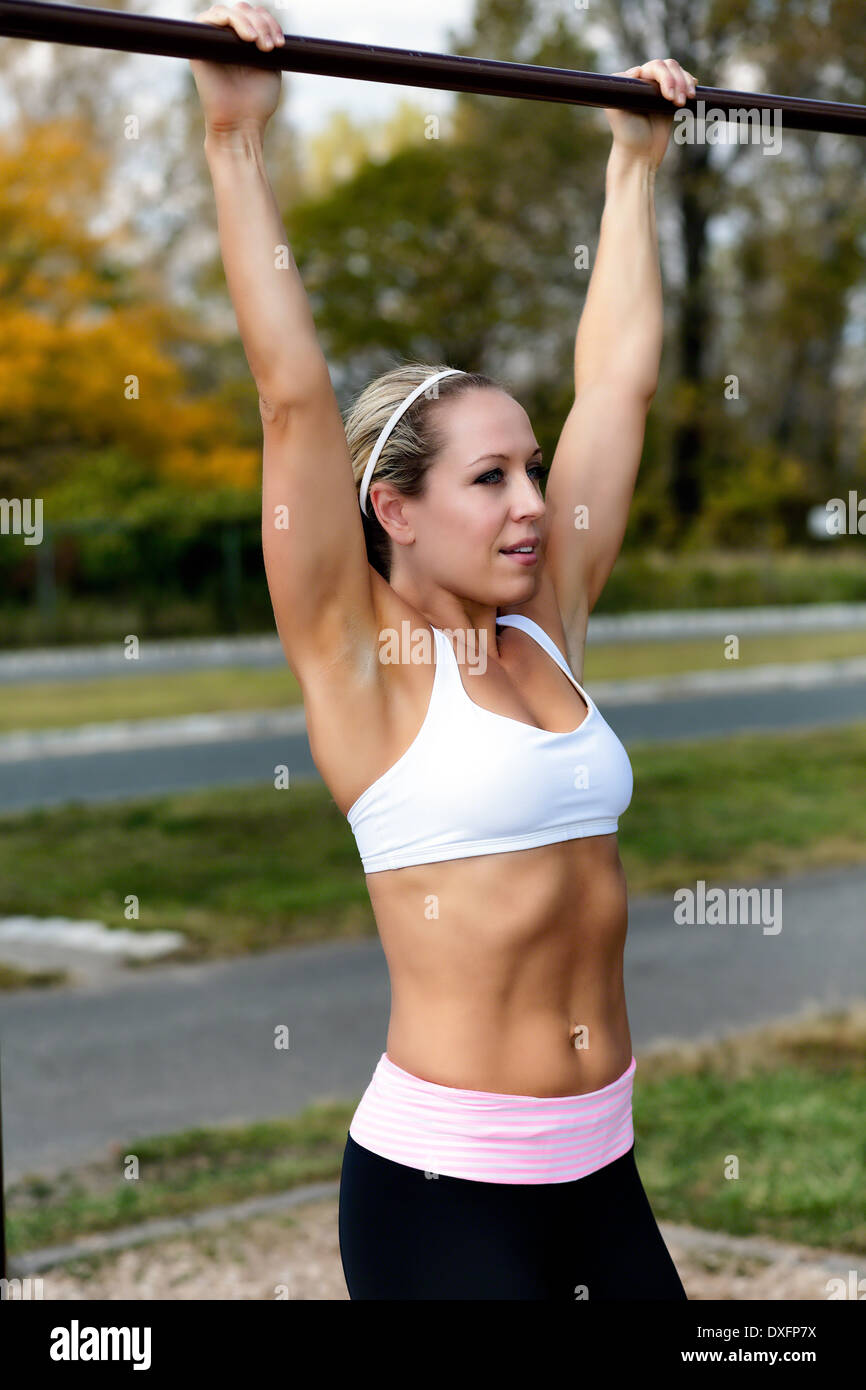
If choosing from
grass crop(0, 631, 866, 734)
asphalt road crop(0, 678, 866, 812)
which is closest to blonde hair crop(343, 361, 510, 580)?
asphalt road crop(0, 678, 866, 812)

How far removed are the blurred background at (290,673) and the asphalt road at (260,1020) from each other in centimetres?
2

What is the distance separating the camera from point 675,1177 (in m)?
4.55

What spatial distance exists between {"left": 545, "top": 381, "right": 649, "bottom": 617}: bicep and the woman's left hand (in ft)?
1.39

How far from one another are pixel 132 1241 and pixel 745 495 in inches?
1158

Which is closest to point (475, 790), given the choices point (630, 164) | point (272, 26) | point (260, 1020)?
point (272, 26)

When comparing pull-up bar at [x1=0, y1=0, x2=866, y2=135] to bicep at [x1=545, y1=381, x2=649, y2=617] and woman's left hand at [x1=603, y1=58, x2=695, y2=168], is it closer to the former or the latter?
woman's left hand at [x1=603, y1=58, x2=695, y2=168]

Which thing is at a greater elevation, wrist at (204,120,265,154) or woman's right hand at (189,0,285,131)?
woman's right hand at (189,0,285,131)

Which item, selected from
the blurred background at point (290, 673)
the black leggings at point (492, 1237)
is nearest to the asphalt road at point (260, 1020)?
the blurred background at point (290, 673)

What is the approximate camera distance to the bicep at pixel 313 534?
6.89 ft

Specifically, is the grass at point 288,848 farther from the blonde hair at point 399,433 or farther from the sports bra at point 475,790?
the sports bra at point 475,790

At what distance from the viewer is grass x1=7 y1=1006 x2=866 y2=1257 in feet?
14.1

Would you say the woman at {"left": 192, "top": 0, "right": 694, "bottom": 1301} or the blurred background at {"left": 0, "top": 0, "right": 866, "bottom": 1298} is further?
the blurred background at {"left": 0, "top": 0, "right": 866, "bottom": 1298}

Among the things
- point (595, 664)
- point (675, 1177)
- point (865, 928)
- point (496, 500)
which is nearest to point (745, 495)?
point (595, 664)
